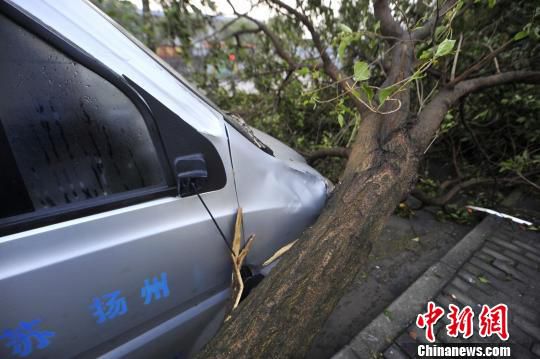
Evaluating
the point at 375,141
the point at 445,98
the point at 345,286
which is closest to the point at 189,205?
the point at 345,286

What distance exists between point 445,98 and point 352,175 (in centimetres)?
120

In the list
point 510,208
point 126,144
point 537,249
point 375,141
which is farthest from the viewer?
point 510,208

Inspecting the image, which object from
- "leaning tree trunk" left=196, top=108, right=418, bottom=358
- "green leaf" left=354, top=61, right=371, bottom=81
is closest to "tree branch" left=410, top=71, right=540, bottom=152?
"leaning tree trunk" left=196, top=108, right=418, bottom=358

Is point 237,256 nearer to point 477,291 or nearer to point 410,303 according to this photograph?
point 410,303

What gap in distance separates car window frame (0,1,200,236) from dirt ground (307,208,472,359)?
5.09ft

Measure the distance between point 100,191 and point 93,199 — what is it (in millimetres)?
38

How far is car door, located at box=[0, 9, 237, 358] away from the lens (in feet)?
2.89

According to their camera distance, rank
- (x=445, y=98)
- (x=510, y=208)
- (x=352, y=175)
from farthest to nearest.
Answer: (x=510, y=208), (x=445, y=98), (x=352, y=175)

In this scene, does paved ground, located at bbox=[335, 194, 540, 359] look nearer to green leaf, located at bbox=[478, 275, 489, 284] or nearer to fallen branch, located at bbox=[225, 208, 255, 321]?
green leaf, located at bbox=[478, 275, 489, 284]

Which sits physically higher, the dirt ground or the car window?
the car window

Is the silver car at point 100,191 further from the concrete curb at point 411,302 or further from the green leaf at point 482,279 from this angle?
the green leaf at point 482,279

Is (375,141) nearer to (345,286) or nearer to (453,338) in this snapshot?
(345,286)

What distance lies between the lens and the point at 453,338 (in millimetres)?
1797

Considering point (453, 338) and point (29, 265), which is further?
point (453, 338)
